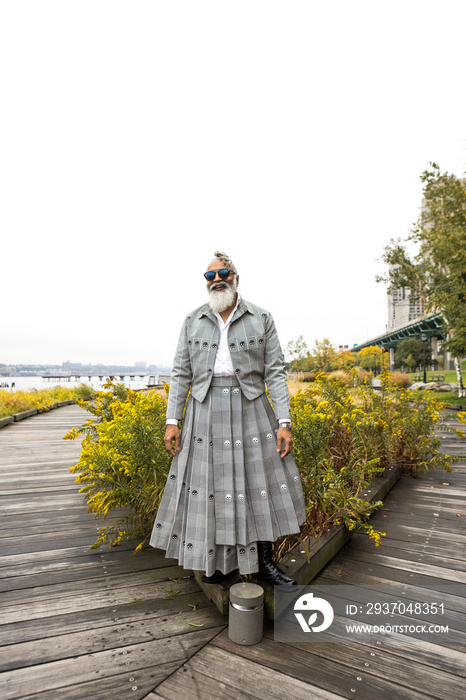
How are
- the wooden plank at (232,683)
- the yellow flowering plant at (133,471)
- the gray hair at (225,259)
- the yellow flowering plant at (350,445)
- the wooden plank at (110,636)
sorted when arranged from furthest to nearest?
the yellow flowering plant at (350,445) → the yellow flowering plant at (133,471) → the gray hair at (225,259) → the wooden plank at (110,636) → the wooden plank at (232,683)

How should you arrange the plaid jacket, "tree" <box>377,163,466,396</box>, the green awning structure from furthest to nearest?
the green awning structure, "tree" <box>377,163,466,396</box>, the plaid jacket

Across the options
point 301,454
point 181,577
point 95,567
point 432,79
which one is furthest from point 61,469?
point 432,79

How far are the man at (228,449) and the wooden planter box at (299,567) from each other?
0.07 meters

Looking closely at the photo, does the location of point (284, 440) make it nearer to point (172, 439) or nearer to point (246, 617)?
Answer: point (172, 439)

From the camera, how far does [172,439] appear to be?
2.36 meters

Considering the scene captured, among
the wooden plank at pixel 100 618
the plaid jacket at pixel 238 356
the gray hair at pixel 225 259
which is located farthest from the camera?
the gray hair at pixel 225 259

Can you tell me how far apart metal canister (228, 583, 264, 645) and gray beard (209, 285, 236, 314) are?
1479 millimetres

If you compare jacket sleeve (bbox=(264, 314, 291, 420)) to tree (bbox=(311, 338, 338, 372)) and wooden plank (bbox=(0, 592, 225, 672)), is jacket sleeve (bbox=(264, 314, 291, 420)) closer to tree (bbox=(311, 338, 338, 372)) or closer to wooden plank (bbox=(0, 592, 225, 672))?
wooden plank (bbox=(0, 592, 225, 672))

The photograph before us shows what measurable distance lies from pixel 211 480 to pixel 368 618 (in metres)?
1.15

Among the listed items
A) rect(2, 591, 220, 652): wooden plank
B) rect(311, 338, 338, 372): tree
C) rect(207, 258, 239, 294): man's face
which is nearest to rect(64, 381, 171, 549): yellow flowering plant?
rect(2, 591, 220, 652): wooden plank

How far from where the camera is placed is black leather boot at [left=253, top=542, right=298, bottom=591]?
7.15 feet

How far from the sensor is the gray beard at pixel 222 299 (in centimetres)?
236

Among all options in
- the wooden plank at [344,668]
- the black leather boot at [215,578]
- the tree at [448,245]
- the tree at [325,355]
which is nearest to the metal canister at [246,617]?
the wooden plank at [344,668]

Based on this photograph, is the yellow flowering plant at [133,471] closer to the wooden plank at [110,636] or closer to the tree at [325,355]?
the wooden plank at [110,636]
